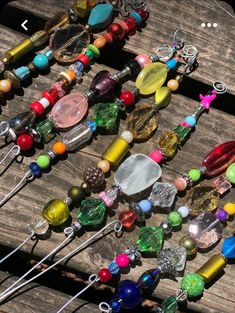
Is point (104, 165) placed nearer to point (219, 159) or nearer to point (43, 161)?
point (43, 161)

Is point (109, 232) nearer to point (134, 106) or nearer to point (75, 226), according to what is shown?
point (75, 226)

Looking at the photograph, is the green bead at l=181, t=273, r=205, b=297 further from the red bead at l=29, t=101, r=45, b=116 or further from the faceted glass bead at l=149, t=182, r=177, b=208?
the red bead at l=29, t=101, r=45, b=116

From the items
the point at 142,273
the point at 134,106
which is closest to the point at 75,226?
the point at 142,273

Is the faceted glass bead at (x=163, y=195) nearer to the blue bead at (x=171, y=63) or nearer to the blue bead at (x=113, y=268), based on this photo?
the blue bead at (x=113, y=268)

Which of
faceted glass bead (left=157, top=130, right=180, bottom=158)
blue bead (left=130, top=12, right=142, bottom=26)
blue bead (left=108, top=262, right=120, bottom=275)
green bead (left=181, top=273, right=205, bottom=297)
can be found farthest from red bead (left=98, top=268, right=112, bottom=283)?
blue bead (left=130, top=12, right=142, bottom=26)

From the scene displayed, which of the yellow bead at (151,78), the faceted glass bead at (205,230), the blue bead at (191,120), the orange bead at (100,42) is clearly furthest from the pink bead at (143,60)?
the faceted glass bead at (205,230)

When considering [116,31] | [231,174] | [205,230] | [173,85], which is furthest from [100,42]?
[205,230]
